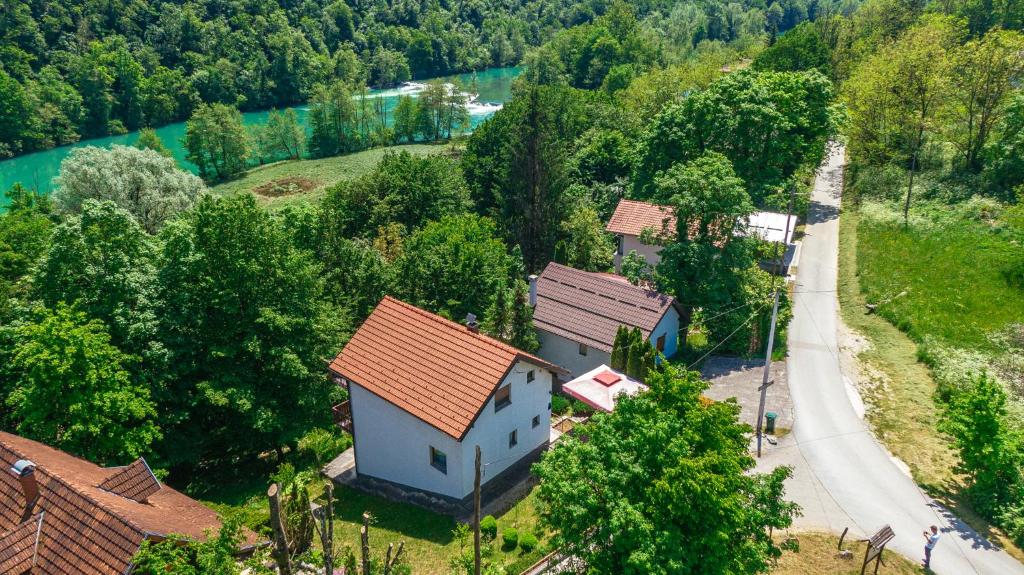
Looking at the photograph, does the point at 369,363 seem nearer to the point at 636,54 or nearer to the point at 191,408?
the point at 191,408

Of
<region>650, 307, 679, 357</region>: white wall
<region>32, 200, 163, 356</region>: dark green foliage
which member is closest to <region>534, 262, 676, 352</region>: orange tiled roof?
<region>650, 307, 679, 357</region>: white wall

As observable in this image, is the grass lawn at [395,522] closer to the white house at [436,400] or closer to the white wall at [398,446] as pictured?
the white wall at [398,446]

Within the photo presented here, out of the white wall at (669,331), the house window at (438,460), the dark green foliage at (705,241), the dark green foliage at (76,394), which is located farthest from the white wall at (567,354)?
the dark green foliage at (76,394)

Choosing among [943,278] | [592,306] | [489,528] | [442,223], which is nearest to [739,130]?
[943,278]

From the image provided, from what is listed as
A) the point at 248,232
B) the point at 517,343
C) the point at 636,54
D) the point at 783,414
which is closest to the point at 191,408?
the point at 248,232

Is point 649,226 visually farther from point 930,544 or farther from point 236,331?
Result: point 236,331

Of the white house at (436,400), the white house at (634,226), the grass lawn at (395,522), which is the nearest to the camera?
the grass lawn at (395,522)
